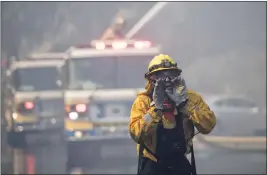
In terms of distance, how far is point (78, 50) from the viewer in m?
11.6

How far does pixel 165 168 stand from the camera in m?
5.23

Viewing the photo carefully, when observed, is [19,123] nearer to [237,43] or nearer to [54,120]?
[54,120]

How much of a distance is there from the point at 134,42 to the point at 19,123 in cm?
207

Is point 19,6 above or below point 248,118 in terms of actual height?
above

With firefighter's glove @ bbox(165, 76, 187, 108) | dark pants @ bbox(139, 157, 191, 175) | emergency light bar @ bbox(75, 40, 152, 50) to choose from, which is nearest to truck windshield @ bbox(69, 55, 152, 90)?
emergency light bar @ bbox(75, 40, 152, 50)

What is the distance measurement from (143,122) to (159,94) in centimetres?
20

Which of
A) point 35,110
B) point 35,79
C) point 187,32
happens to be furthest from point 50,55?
point 187,32

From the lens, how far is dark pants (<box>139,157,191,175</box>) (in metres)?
5.24

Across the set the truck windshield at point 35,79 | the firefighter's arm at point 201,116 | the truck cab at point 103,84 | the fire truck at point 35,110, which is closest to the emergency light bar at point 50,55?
the fire truck at point 35,110

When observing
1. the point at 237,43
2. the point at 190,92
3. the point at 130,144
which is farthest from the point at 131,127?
the point at 237,43

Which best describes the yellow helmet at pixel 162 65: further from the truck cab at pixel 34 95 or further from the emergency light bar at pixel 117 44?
the truck cab at pixel 34 95

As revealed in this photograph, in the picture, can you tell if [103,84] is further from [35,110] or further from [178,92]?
[178,92]

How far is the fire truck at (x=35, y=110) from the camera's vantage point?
38.2ft

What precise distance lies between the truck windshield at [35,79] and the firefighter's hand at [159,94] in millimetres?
6841
